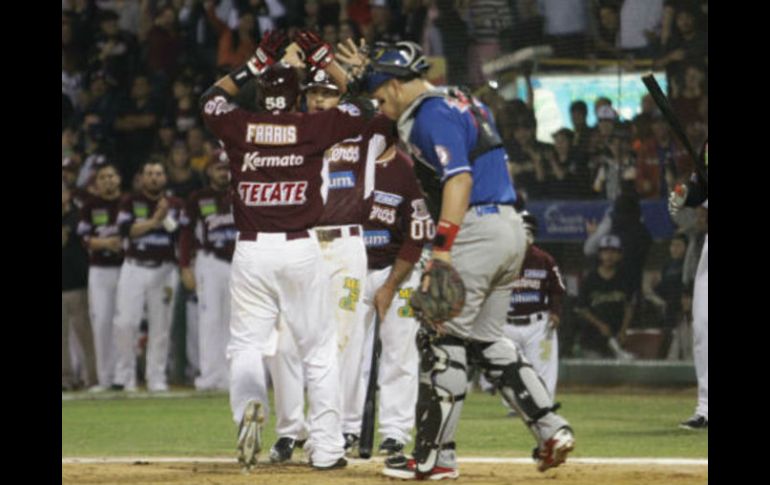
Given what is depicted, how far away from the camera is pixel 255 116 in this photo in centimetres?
977

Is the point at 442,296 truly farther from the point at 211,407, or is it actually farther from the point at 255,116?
the point at 211,407

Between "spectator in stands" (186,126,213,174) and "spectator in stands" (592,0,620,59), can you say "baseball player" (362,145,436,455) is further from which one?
"spectator in stands" (186,126,213,174)

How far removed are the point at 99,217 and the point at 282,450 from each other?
917cm

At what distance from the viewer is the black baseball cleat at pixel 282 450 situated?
10188 millimetres

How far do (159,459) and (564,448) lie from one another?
127 inches

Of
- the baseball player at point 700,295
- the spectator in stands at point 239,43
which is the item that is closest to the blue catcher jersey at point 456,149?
the baseball player at point 700,295

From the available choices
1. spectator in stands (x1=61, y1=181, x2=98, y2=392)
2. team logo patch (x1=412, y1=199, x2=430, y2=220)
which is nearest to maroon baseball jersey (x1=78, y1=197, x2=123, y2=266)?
spectator in stands (x1=61, y1=181, x2=98, y2=392)

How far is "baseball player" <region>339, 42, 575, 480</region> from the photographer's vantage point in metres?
8.77

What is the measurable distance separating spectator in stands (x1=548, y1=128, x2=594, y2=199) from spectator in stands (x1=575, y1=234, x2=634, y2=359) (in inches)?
28.2

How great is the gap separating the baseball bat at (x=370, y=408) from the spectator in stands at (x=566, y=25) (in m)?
8.03

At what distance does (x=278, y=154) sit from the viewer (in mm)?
9750

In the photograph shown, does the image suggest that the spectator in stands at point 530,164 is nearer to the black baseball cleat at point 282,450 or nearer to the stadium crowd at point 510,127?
the stadium crowd at point 510,127

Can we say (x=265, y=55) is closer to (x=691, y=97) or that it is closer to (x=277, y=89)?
(x=277, y=89)
